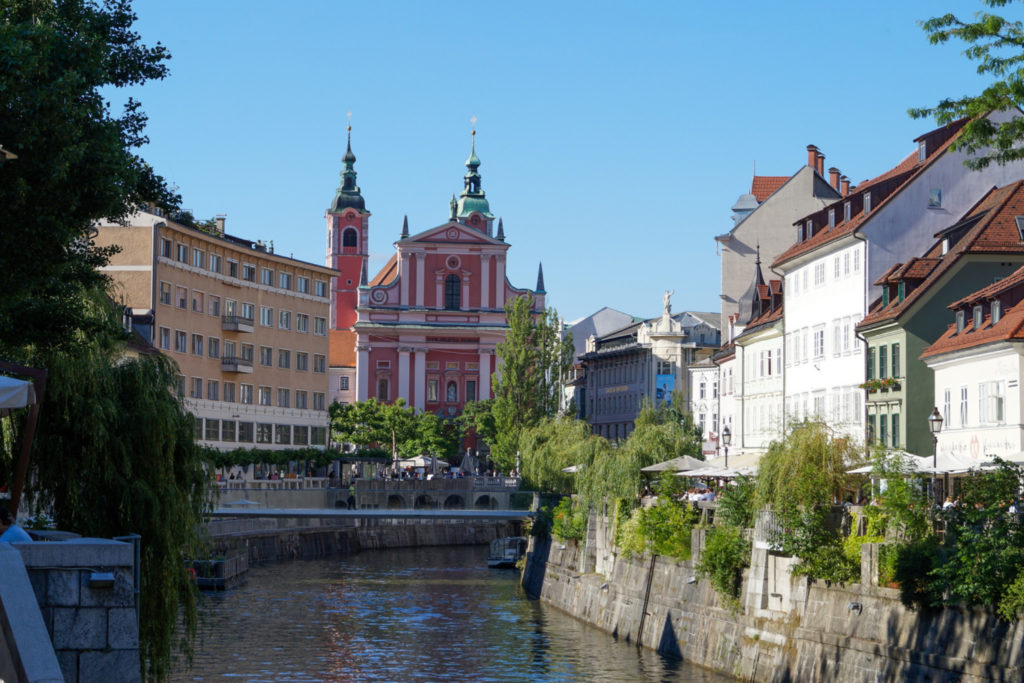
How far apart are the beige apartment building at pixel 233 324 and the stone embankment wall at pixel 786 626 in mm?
41536

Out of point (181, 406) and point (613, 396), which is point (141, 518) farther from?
point (613, 396)

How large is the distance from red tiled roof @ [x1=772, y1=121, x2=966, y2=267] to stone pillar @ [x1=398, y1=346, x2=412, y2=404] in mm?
75087

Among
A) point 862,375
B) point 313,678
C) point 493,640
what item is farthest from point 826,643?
point 862,375

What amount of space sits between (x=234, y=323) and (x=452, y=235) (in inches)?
1641

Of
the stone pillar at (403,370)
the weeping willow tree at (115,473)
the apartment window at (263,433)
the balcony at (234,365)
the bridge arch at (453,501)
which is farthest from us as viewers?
the stone pillar at (403,370)

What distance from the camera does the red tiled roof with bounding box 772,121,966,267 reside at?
5712 centimetres

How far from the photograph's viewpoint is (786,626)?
115 feet

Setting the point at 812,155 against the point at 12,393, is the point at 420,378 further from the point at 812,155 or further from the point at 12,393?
the point at 12,393

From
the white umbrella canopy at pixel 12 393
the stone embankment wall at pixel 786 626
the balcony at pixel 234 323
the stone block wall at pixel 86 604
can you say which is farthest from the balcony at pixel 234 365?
the stone block wall at pixel 86 604

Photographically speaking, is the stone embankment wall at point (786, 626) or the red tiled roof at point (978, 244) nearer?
the stone embankment wall at point (786, 626)

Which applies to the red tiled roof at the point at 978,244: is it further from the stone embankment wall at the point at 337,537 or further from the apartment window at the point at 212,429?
the apartment window at the point at 212,429

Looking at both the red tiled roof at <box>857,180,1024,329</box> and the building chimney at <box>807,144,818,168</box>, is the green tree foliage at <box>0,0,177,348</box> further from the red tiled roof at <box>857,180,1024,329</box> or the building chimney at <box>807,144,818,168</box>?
the building chimney at <box>807,144,818,168</box>

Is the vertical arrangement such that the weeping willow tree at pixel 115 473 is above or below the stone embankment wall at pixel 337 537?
above

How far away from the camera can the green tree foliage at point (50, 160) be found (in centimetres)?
1992
